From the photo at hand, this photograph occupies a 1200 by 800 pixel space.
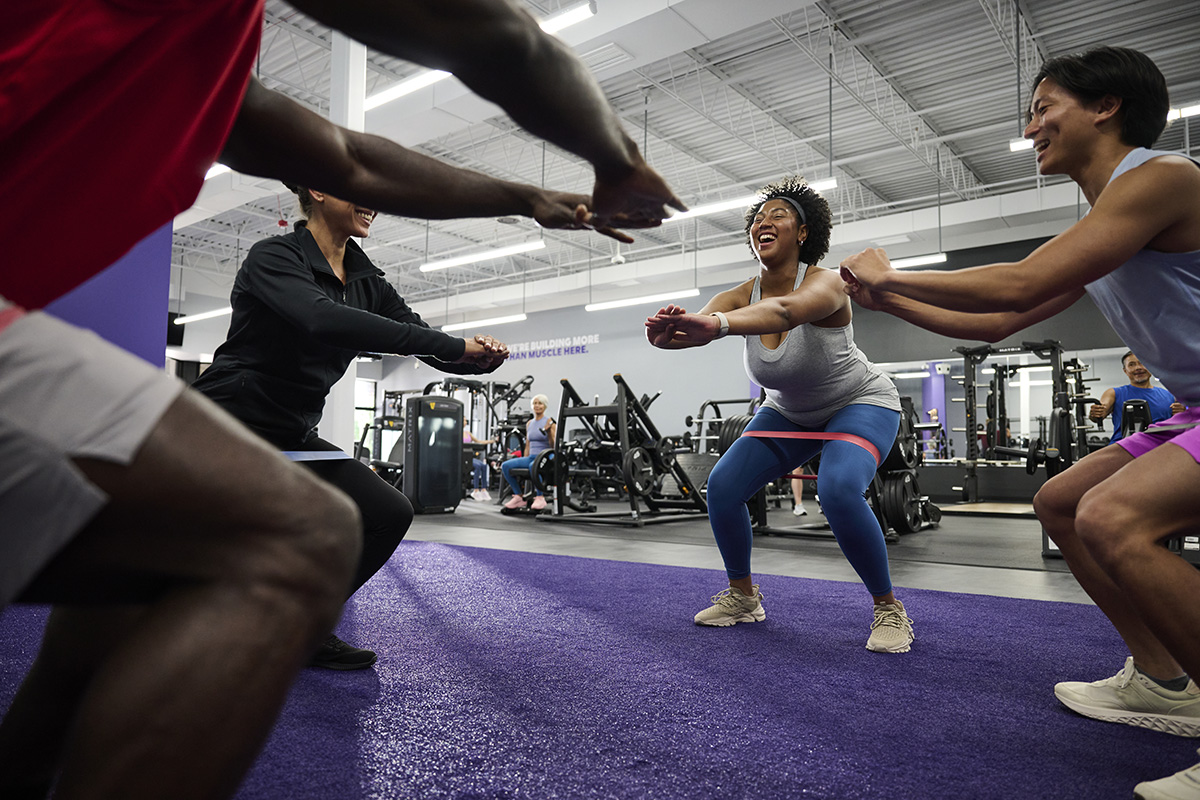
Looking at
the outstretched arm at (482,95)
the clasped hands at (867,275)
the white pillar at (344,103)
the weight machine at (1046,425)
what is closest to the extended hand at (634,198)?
the outstretched arm at (482,95)

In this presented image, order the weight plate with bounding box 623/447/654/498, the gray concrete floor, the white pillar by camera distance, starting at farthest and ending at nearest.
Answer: the weight plate with bounding box 623/447/654/498 < the white pillar < the gray concrete floor

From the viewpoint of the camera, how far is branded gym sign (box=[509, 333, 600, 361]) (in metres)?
16.6

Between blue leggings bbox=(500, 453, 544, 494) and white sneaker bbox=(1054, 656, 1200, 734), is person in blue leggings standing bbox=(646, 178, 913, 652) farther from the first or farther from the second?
blue leggings bbox=(500, 453, 544, 494)

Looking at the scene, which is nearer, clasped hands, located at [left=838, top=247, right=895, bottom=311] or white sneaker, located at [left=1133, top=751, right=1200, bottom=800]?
white sneaker, located at [left=1133, top=751, right=1200, bottom=800]

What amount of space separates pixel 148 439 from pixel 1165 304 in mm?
1744

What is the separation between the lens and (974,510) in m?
8.17

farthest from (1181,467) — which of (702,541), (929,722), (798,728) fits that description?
(702,541)

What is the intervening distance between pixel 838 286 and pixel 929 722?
136 centimetres

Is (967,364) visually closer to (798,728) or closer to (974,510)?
(974,510)

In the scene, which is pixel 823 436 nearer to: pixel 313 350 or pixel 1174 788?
pixel 1174 788

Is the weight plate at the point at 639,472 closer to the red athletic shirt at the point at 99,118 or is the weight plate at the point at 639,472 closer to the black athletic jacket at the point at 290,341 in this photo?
the black athletic jacket at the point at 290,341

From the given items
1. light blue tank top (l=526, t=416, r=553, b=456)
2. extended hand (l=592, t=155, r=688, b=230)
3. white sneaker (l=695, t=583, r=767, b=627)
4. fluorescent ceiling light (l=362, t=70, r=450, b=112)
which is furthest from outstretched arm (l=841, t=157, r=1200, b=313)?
light blue tank top (l=526, t=416, r=553, b=456)

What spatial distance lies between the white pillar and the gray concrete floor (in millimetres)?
1071

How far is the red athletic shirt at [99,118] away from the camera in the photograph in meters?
0.50
